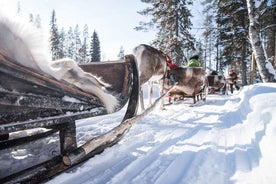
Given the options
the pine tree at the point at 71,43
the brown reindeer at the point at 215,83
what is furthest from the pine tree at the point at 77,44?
the brown reindeer at the point at 215,83

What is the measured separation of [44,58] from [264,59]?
24.6ft

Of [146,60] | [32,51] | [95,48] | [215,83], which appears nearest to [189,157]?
[32,51]

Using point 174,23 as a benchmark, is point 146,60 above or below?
below

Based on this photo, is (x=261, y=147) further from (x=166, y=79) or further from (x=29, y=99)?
(x=166, y=79)

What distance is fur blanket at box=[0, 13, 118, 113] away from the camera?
1.54 m

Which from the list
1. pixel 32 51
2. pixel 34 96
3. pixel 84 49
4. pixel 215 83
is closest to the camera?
pixel 34 96

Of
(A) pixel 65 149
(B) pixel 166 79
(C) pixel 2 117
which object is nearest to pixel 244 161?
(A) pixel 65 149

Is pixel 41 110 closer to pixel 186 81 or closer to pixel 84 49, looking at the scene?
pixel 186 81

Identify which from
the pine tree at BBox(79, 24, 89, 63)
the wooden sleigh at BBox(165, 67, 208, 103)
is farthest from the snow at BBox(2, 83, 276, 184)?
the pine tree at BBox(79, 24, 89, 63)

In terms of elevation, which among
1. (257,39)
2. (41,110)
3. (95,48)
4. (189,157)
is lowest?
(189,157)

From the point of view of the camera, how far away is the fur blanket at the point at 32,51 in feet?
5.06

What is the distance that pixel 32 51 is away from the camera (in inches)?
67.7

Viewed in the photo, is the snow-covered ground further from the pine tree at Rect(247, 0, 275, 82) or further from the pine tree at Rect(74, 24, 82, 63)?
the pine tree at Rect(74, 24, 82, 63)

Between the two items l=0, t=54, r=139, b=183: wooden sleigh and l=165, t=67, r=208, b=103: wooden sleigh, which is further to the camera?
l=165, t=67, r=208, b=103: wooden sleigh
